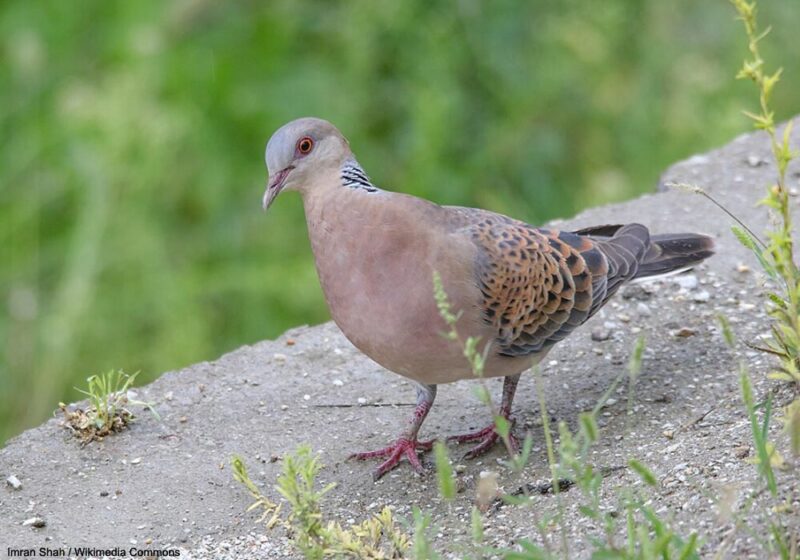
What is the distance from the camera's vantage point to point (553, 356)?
4547 mm

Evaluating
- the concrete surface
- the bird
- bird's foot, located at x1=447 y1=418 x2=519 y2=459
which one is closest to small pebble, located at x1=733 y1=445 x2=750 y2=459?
the concrete surface

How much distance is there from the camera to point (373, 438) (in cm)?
414

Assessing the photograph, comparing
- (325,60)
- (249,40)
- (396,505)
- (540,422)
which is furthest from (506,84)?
(396,505)

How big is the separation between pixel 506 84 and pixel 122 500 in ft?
12.0

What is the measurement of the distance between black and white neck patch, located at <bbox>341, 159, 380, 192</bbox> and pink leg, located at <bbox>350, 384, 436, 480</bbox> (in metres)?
0.66

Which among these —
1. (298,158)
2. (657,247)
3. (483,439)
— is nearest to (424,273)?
(298,158)

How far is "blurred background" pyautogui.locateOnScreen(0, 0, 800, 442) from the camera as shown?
5949 millimetres

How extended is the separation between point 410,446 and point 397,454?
0.16 feet

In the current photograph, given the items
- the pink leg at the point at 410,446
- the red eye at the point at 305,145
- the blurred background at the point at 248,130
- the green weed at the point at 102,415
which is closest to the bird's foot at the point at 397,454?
the pink leg at the point at 410,446

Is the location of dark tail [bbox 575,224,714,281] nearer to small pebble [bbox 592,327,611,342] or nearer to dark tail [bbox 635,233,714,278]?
dark tail [bbox 635,233,714,278]

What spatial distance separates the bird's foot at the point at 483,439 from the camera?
157 inches

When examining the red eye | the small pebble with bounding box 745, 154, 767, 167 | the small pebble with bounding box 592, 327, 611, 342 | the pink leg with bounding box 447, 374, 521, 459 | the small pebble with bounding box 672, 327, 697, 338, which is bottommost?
the pink leg with bounding box 447, 374, 521, 459

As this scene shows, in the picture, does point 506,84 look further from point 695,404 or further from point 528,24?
point 695,404

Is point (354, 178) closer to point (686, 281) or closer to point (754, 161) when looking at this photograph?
point (686, 281)
